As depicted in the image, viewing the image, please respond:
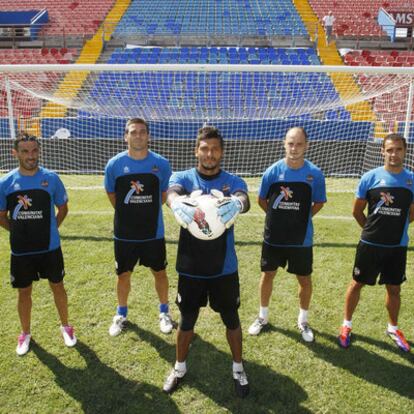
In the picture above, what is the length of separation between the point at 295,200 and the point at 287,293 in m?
1.52

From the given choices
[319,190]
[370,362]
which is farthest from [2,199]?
[370,362]

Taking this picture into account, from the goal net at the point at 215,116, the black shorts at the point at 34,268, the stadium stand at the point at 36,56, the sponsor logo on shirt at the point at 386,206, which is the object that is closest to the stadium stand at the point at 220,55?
the stadium stand at the point at 36,56

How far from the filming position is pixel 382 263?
3660 mm

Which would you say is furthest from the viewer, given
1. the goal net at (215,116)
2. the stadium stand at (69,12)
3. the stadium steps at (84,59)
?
the stadium stand at (69,12)

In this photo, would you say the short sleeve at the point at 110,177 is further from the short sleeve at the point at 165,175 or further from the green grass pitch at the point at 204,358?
the green grass pitch at the point at 204,358

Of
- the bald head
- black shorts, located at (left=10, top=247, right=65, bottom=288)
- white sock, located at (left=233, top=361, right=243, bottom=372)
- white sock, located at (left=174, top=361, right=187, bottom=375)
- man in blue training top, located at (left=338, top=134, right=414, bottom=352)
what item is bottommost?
white sock, located at (left=174, top=361, right=187, bottom=375)

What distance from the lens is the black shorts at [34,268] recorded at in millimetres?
3516

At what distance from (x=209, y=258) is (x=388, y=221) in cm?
164

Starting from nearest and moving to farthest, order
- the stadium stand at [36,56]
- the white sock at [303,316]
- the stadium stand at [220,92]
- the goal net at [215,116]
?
the white sock at [303,316] < the goal net at [215,116] < the stadium stand at [220,92] < the stadium stand at [36,56]

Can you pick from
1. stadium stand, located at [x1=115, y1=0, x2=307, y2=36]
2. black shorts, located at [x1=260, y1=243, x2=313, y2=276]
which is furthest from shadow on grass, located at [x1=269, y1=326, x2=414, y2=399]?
stadium stand, located at [x1=115, y1=0, x2=307, y2=36]

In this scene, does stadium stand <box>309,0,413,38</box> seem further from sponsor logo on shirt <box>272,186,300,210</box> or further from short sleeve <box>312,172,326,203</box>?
sponsor logo on shirt <box>272,186,300,210</box>

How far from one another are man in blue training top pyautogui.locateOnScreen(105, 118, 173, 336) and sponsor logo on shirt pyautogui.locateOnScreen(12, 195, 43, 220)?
0.67m

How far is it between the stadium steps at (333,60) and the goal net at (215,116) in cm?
5

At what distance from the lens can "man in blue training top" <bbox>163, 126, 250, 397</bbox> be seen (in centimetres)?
293
